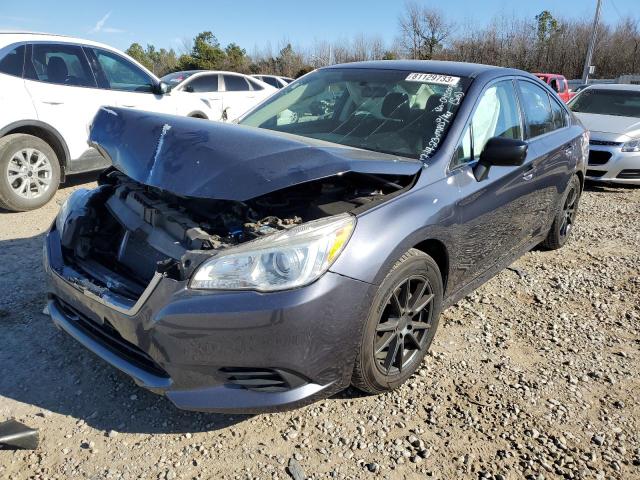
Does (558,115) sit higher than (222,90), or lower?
higher

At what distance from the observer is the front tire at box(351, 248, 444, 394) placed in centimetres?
233

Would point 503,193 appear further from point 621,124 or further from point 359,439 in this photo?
point 621,124

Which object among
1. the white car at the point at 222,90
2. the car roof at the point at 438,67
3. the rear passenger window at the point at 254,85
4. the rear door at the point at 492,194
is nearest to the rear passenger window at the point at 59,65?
the white car at the point at 222,90

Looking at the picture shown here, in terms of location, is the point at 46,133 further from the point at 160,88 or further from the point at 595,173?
the point at 595,173

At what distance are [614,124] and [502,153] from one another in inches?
258

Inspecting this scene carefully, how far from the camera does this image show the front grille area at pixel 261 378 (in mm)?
2076

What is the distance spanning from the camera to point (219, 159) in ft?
7.56

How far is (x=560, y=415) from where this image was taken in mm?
2557

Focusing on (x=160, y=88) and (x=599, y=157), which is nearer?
(x=160, y=88)

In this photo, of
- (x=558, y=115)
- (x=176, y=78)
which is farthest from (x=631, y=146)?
(x=176, y=78)

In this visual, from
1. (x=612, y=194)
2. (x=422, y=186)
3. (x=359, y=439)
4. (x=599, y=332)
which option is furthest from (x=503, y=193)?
(x=612, y=194)

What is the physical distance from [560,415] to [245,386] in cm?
163

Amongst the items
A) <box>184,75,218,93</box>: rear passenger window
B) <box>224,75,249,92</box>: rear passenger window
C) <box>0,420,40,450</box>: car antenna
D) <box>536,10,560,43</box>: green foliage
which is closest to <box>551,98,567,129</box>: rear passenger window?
<box>0,420,40,450</box>: car antenna

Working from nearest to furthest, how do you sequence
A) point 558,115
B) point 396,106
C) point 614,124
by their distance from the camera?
point 396,106 → point 558,115 → point 614,124
